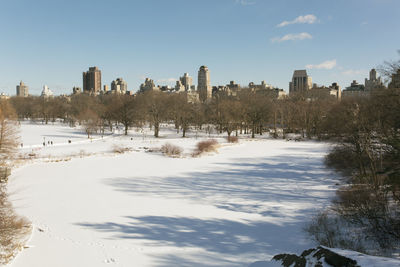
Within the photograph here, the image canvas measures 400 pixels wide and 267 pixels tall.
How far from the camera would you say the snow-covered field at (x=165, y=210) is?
396 inches

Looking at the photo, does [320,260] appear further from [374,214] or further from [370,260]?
[374,214]

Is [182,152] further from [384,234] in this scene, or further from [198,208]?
[384,234]

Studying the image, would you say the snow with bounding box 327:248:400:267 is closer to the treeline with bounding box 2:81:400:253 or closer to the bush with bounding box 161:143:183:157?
the treeline with bounding box 2:81:400:253

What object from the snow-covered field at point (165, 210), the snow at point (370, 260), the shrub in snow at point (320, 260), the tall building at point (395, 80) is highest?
the tall building at point (395, 80)

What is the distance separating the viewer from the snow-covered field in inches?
396

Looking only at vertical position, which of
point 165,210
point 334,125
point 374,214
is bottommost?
point 165,210

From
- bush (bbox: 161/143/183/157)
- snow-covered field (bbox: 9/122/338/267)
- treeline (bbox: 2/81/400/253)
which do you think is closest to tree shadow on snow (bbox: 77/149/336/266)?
snow-covered field (bbox: 9/122/338/267)

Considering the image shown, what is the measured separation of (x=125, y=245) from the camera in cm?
1060

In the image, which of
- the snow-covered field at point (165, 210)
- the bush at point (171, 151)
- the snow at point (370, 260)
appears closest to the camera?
the snow at point (370, 260)

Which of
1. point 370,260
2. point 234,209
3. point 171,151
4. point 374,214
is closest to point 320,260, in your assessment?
point 370,260

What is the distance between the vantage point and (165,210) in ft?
48.2

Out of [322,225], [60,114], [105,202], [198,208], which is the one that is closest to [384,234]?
[322,225]

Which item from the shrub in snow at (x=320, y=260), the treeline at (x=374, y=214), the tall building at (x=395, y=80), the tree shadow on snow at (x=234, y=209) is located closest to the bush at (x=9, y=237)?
the tree shadow on snow at (x=234, y=209)

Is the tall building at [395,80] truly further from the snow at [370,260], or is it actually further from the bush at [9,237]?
the bush at [9,237]
